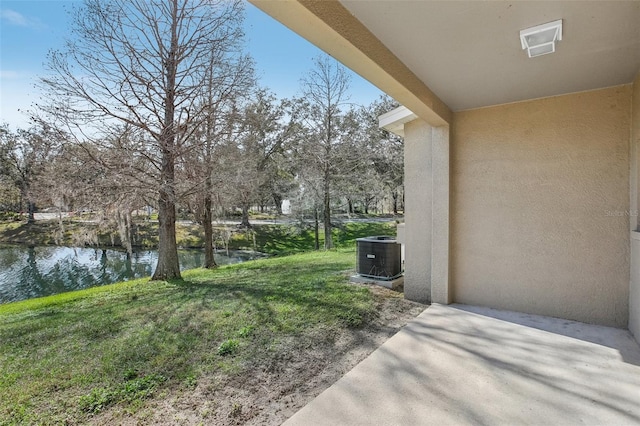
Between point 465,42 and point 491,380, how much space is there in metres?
2.42

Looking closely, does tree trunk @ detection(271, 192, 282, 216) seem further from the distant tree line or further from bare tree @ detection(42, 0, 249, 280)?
bare tree @ detection(42, 0, 249, 280)

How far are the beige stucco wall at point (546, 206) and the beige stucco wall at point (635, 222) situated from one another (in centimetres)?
11

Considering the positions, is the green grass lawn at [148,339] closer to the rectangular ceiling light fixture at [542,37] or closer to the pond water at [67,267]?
the rectangular ceiling light fixture at [542,37]

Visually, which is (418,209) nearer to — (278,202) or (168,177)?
(168,177)

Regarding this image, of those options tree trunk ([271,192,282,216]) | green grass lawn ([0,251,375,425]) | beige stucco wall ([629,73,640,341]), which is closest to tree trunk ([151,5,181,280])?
green grass lawn ([0,251,375,425])

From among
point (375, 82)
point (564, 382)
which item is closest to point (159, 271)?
point (375, 82)

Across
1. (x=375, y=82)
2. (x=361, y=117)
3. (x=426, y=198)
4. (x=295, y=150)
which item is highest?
(x=361, y=117)

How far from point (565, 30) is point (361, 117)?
12874mm

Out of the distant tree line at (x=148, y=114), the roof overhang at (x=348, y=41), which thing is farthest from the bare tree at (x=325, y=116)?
the roof overhang at (x=348, y=41)

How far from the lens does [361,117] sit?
14633 mm

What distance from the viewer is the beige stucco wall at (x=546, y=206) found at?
323cm

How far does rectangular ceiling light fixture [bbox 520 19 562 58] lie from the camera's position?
2090mm

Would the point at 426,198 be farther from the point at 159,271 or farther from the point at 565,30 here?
the point at 159,271

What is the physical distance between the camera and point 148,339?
3270 mm
